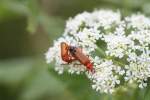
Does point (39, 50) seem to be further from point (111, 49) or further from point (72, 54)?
point (111, 49)

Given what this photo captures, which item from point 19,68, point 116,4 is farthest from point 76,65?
point 19,68

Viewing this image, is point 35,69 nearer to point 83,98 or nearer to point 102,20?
point 83,98

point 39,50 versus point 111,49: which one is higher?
point 39,50

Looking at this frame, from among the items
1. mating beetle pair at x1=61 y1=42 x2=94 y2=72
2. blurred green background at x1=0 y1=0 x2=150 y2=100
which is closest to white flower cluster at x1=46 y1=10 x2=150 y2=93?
mating beetle pair at x1=61 y1=42 x2=94 y2=72

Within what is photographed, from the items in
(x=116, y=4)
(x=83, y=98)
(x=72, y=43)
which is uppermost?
(x=116, y=4)

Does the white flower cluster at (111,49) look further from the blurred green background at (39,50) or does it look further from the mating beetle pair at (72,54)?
the blurred green background at (39,50)

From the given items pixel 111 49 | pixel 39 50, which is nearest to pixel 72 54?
pixel 111 49
